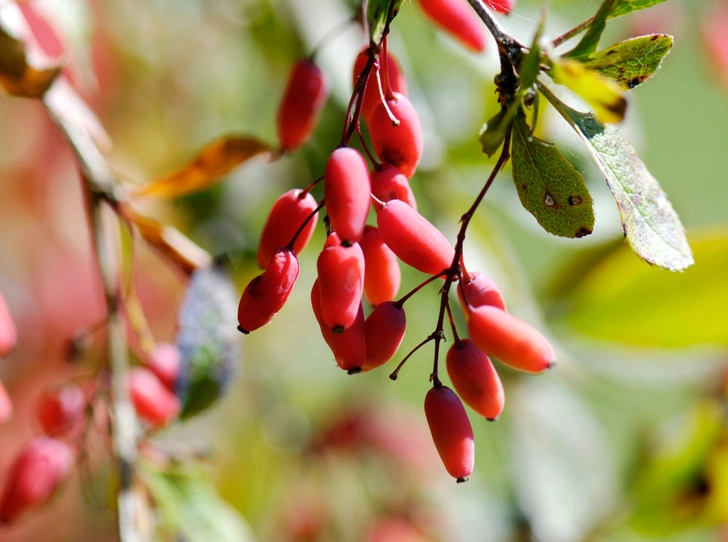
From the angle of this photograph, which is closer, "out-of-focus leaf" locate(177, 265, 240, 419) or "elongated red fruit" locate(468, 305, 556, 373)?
"elongated red fruit" locate(468, 305, 556, 373)

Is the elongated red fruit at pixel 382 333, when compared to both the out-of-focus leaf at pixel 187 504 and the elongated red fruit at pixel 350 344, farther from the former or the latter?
the out-of-focus leaf at pixel 187 504

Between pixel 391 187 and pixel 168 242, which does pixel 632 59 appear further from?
pixel 168 242

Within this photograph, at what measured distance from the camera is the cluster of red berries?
46 cm

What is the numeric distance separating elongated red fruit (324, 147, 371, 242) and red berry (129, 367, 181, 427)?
444 mm

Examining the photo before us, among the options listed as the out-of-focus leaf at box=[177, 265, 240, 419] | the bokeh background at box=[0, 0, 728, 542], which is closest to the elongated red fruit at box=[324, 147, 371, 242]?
the out-of-focus leaf at box=[177, 265, 240, 419]

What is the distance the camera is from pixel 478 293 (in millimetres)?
510

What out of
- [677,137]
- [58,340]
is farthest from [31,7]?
[677,137]

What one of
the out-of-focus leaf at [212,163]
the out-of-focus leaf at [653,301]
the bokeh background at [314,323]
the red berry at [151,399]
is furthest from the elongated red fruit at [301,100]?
the out-of-focus leaf at [653,301]

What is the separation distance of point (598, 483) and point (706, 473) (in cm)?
41

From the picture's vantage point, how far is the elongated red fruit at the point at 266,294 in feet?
1.61

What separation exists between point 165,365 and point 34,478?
0.51ft

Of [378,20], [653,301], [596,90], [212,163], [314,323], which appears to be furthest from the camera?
[314,323]

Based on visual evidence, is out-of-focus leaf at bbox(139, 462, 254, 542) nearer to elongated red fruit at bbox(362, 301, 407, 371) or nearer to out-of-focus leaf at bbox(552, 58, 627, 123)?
elongated red fruit at bbox(362, 301, 407, 371)

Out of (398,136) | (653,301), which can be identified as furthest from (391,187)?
(653,301)
